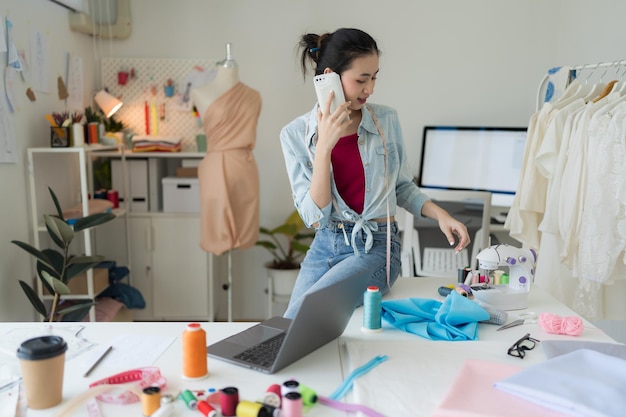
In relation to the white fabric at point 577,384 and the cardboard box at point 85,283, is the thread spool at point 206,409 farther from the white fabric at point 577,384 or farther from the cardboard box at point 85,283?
the cardboard box at point 85,283

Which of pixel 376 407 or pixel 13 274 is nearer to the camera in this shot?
pixel 376 407

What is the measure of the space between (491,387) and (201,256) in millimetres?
2693

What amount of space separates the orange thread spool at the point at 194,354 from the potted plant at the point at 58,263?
1.63m

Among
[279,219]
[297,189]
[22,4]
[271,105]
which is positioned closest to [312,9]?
[271,105]

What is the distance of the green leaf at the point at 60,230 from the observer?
2617 mm

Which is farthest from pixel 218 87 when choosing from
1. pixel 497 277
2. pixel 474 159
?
pixel 497 277

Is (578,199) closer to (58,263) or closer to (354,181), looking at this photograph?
(354,181)

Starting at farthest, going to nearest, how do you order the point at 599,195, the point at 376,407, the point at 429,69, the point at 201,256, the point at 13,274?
1. the point at 429,69
2. the point at 201,256
3. the point at 13,274
4. the point at 599,195
5. the point at 376,407

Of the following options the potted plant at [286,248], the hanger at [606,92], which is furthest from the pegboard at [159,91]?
the hanger at [606,92]

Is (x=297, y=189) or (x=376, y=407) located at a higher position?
(x=297, y=189)

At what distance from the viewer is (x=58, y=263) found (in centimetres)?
272

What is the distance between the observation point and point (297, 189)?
1.87 m

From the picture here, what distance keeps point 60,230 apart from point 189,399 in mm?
1821

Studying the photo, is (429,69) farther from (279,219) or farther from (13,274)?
(13,274)
